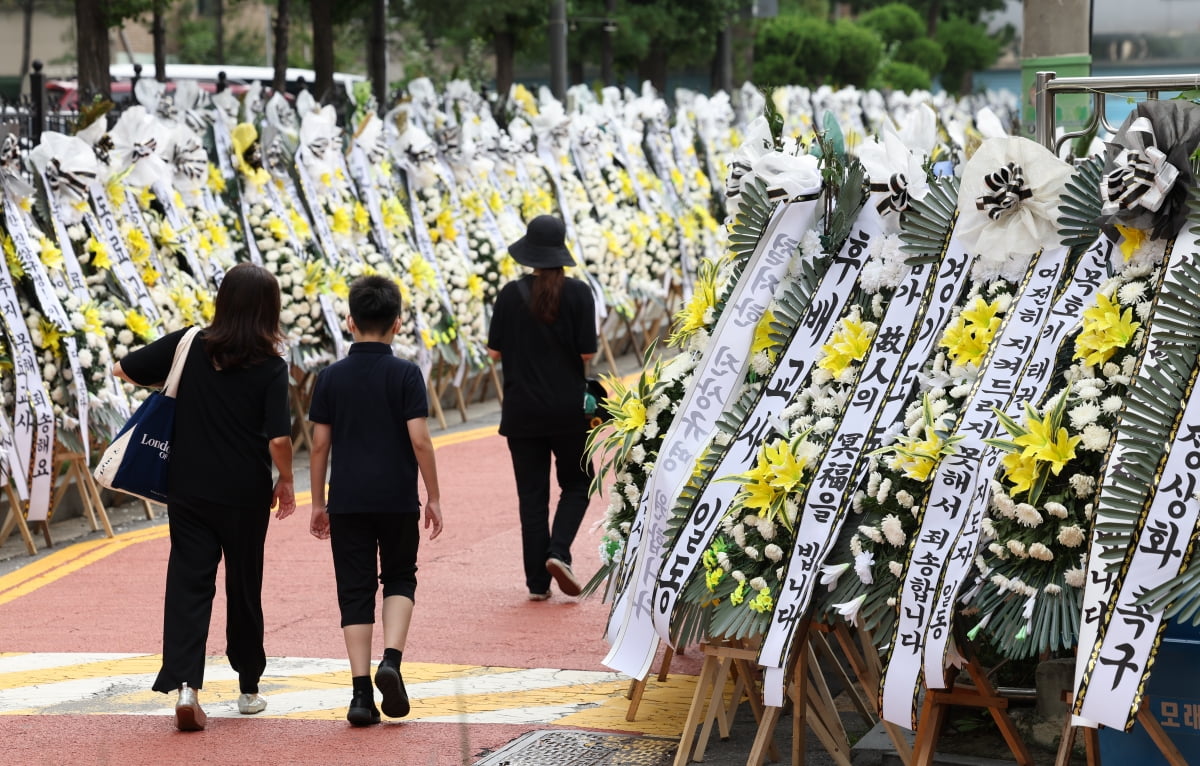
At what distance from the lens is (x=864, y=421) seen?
5.46m

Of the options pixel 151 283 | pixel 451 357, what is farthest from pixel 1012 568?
Answer: pixel 451 357

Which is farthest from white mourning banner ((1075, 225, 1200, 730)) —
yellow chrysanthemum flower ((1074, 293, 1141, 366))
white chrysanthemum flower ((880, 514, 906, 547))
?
white chrysanthemum flower ((880, 514, 906, 547))

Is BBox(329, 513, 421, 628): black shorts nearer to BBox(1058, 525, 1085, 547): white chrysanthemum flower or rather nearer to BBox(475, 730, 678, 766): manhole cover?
BBox(475, 730, 678, 766): manhole cover

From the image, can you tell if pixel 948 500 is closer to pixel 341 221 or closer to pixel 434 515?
pixel 434 515

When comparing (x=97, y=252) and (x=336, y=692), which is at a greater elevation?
(x=97, y=252)

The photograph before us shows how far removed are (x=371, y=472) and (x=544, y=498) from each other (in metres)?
2.18

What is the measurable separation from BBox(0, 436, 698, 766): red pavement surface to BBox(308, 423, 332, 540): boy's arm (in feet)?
2.38

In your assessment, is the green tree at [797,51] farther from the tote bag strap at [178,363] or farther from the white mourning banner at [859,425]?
the white mourning banner at [859,425]

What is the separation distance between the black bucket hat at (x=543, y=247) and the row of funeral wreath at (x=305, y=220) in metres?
2.79

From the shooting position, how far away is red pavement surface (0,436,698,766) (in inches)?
239

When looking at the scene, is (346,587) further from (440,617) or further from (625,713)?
(440,617)

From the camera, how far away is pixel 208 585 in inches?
255

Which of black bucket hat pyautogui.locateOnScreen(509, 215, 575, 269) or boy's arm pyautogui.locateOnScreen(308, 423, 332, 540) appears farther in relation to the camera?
black bucket hat pyautogui.locateOnScreen(509, 215, 575, 269)

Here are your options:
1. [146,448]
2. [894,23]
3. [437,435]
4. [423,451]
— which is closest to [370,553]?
[423,451]
